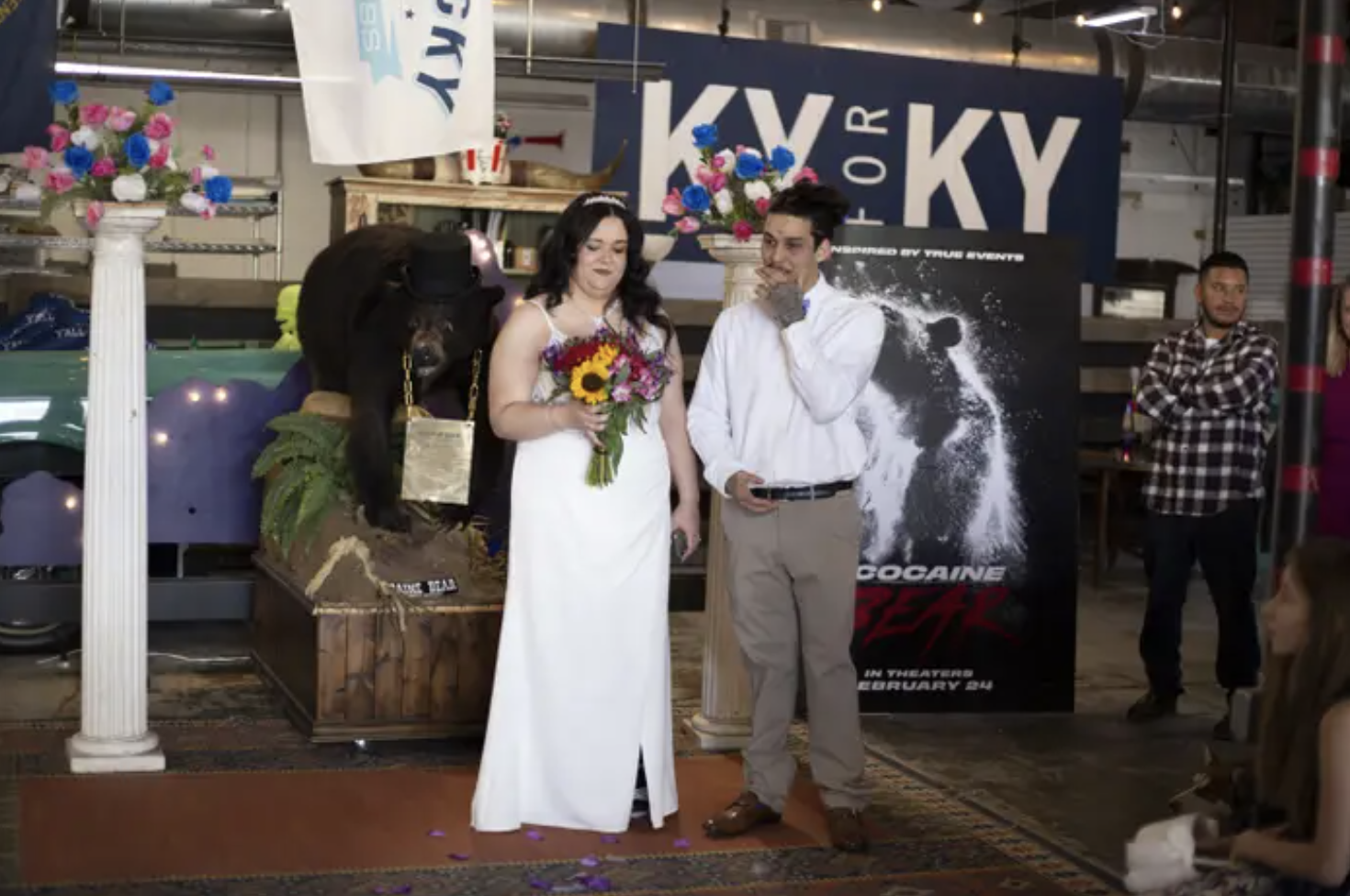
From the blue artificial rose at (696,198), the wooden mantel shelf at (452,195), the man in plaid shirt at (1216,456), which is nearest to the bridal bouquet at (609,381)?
the blue artificial rose at (696,198)

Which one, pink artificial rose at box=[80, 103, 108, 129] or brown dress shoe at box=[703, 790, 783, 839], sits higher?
pink artificial rose at box=[80, 103, 108, 129]

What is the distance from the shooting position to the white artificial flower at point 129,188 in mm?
5059

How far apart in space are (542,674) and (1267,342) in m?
2.83

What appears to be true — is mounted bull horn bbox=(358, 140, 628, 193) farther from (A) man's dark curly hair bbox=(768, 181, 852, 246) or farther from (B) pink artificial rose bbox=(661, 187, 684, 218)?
(A) man's dark curly hair bbox=(768, 181, 852, 246)

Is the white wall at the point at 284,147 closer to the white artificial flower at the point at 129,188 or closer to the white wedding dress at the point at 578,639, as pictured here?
the white artificial flower at the point at 129,188

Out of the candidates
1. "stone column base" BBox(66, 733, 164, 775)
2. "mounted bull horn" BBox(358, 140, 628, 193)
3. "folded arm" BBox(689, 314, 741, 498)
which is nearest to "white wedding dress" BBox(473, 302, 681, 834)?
"folded arm" BBox(689, 314, 741, 498)

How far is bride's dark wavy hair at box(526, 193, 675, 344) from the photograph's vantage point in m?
4.56

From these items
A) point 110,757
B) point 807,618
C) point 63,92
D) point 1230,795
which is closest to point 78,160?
point 63,92

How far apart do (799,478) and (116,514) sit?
2006mm

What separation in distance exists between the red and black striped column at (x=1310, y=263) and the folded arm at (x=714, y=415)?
65.7 inches

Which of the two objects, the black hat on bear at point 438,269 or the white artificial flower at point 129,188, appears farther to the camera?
the black hat on bear at point 438,269

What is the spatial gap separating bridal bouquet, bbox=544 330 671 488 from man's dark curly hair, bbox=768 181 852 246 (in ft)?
1.57

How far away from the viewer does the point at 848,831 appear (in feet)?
15.2

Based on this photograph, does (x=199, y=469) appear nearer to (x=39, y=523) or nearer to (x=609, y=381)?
(x=39, y=523)
